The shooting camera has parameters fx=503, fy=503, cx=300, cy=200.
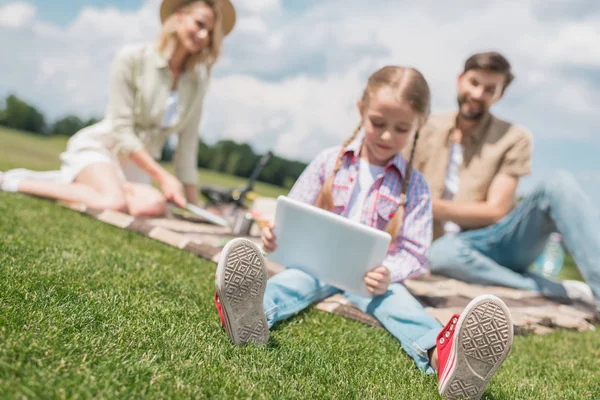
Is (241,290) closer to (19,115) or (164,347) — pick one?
(164,347)

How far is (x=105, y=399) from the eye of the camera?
1171mm

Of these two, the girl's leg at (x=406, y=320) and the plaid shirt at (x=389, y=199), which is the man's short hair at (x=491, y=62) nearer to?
the plaid shirt at (x=389, y=199)

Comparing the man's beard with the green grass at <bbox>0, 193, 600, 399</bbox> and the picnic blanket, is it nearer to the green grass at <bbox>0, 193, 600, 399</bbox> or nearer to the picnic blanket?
the picnic blanket

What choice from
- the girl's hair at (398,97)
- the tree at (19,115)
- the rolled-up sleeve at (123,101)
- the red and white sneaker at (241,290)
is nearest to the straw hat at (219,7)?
the rolled-up sleeve at (123,101)

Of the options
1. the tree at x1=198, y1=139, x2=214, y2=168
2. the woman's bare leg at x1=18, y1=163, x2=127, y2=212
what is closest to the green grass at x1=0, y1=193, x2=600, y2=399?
the woman's bare leg at x1=18, y1=163, x2=127, y2=212

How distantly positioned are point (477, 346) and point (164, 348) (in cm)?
102

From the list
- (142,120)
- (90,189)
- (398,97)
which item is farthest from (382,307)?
(142,120)

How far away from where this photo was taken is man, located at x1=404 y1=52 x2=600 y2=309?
375 cm

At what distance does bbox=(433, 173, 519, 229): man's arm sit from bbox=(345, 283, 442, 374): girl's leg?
1.52 metres

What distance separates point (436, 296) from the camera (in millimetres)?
3221

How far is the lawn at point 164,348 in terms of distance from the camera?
1304 millimetres

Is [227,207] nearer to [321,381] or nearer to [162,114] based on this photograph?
[162,114]

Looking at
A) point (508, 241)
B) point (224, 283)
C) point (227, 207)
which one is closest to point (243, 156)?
point (227, 207)

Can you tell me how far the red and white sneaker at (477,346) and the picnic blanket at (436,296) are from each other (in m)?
0.74
